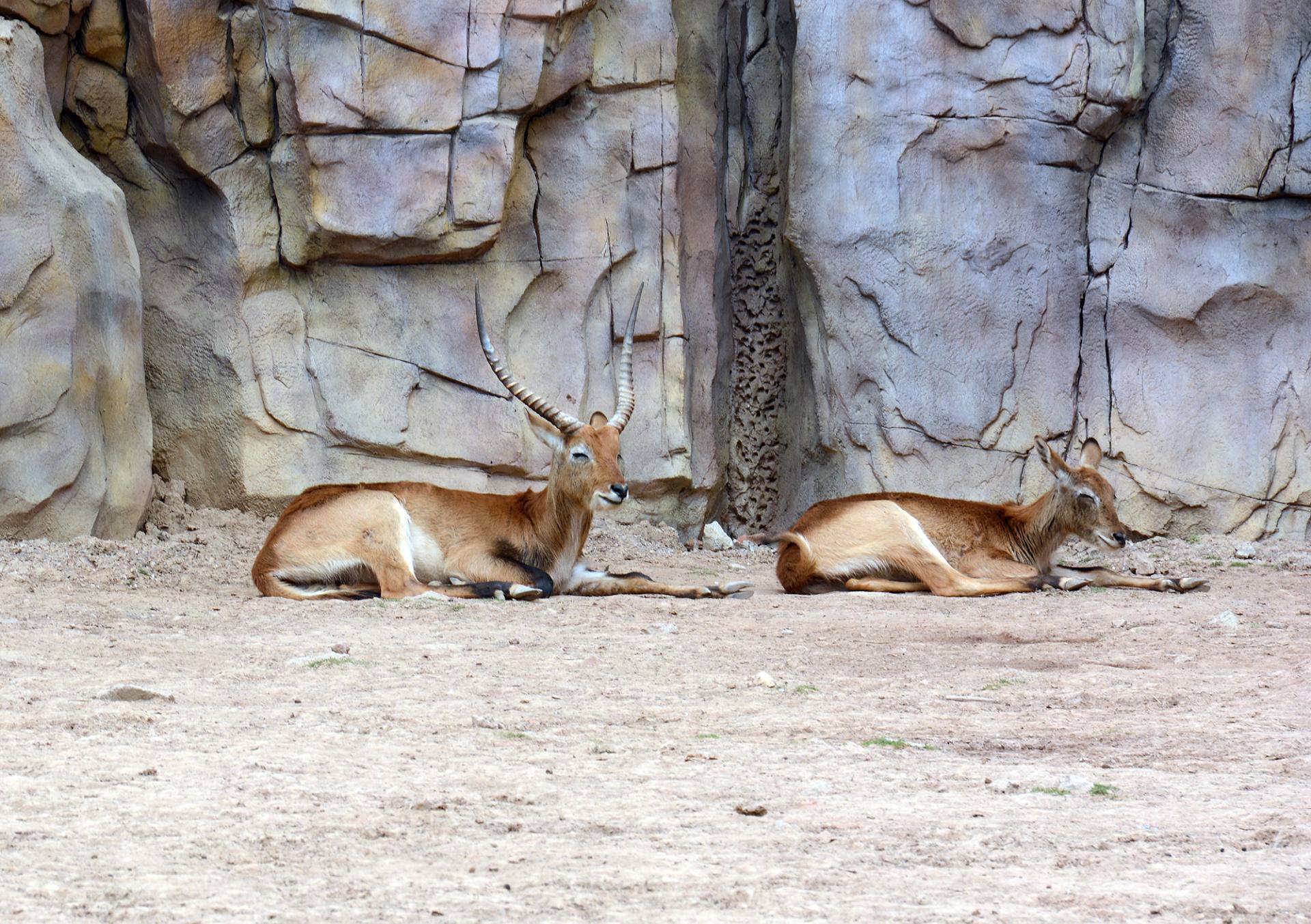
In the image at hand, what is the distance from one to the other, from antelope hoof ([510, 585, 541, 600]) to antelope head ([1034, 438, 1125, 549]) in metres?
3.36

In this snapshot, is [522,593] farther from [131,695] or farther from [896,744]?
[896,744]

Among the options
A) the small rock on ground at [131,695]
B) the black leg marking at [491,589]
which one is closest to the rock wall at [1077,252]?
the black leg marking at [491,589]

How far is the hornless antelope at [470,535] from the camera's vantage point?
782 cm

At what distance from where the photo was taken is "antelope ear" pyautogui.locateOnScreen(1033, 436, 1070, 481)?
913 cm

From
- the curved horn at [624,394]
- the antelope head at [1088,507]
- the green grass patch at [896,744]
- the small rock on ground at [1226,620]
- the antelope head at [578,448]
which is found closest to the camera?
the green grass patch at [896,744]

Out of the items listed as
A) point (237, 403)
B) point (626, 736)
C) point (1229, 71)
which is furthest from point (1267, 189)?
point (626, 736)

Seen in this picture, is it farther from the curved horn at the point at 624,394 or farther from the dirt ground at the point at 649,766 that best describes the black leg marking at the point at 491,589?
the curved horn at the point at 624,394

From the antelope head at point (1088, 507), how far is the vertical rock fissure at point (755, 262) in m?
3.01

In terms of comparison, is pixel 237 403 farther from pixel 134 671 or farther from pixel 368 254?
pixel 134 671

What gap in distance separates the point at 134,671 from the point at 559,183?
6.24 m

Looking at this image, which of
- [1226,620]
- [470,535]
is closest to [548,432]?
[470,535]

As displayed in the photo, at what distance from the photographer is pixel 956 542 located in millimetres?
8797

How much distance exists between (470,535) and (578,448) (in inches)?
30.6

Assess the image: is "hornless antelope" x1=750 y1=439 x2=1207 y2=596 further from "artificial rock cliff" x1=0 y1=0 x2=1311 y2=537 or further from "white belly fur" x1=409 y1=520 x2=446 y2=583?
"white belly fur" x1=409 y1=520 x2=446 y2=583
